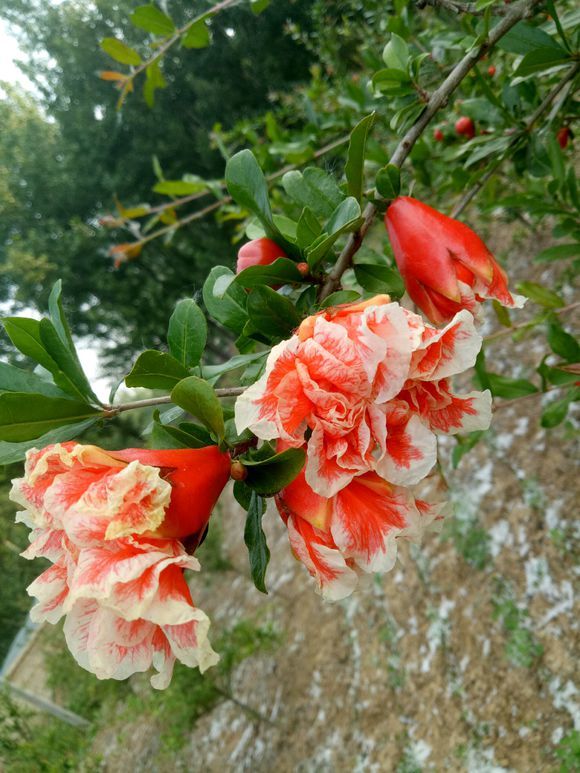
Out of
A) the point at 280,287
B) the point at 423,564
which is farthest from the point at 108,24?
the point at 280,287

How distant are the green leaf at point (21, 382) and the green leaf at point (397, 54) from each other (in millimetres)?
559

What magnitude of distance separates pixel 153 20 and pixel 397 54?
1.69ft

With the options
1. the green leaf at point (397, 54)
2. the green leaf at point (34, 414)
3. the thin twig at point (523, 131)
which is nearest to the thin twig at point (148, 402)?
the green leaf at point (34, 414)

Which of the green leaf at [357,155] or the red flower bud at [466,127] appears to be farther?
the red flower bud at [466,127]

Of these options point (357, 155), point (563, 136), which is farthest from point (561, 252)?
point (357, 155)

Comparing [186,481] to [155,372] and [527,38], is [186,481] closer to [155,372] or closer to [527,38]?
[155,372]

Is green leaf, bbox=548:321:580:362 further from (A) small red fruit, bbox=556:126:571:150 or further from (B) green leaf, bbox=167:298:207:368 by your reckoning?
(B) green leaf, bbox=167:298:207:368

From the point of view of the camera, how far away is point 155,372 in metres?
0.43

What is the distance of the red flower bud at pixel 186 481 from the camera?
37 cm

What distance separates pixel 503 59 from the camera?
1.55 meters

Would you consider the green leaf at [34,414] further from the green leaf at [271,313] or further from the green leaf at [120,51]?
the green leaf at [120,51]

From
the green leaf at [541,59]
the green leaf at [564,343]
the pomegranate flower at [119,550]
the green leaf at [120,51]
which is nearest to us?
the pomegranate flower at [119,550]

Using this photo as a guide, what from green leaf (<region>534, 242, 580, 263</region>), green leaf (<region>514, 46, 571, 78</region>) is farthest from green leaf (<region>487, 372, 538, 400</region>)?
green leaf (<region>514, 46, 571, 78</region>)

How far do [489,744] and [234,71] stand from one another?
748 cm
